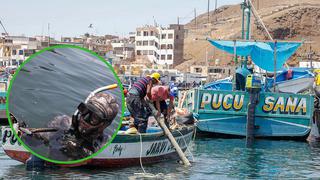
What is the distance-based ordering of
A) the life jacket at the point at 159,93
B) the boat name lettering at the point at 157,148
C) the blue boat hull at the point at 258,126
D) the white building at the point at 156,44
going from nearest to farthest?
1. the boat name lettering at the point at 157,148
2. the life jacket at the point at 159,93
3. the blue boat hull at the point at 258,126
4. the white building at the point at 156,44

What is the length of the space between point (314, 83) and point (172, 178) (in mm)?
16275

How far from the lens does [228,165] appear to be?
76.3 ft

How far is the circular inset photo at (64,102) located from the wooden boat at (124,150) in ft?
8.42

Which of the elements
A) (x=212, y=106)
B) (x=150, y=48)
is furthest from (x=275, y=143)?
(x=150, y=48)

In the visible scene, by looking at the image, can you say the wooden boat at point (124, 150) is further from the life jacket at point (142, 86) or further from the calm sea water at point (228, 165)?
the life jacket at point (142, 86)

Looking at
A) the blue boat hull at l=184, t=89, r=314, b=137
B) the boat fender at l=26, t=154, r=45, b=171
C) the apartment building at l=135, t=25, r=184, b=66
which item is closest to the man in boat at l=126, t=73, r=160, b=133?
the boat fender at l=26, t=154, r=45, b=171

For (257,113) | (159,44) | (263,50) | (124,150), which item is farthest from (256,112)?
(159,44)

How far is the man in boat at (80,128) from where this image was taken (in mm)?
16234

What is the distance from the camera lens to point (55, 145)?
16562 millimetres

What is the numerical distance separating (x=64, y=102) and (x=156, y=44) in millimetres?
131054

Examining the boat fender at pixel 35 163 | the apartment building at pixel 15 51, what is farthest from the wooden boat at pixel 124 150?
the apartment building at pixel 15 51

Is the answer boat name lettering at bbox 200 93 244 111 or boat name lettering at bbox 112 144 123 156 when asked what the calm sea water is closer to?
boat name lettering at bbox 112 144 123 156

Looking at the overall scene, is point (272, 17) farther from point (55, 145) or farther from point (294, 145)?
point (55, 145)

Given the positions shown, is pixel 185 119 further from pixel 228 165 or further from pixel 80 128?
pixel 80 128
